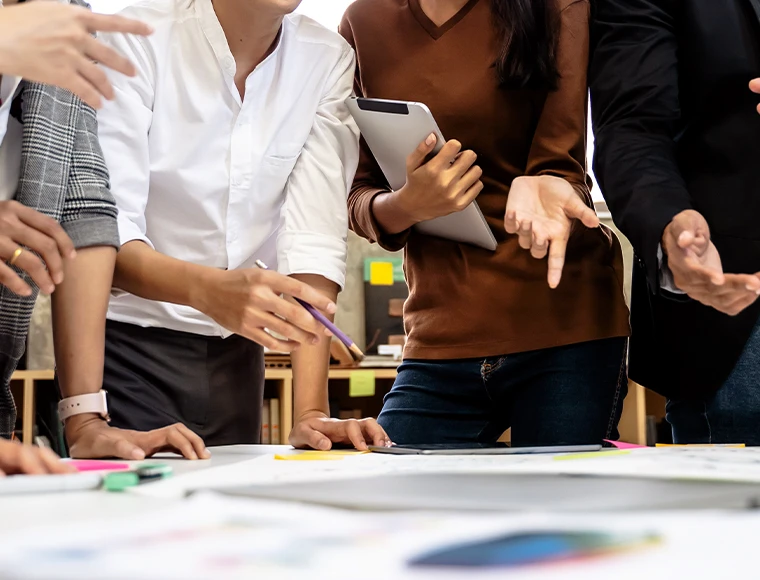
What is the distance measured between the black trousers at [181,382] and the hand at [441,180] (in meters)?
0.38

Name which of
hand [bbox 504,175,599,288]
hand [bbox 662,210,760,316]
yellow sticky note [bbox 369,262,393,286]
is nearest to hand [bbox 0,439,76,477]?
hand [bbox 504,175,599,288]

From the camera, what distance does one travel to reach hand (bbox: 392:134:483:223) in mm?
1155

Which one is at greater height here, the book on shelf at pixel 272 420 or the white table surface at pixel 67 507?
the white table surface at pixel 67 507

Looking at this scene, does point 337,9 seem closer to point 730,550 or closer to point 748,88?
point 748,88

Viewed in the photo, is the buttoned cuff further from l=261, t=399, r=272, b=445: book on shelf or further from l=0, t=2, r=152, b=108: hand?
l=261, t=399, r=272, b=445: book on shelf

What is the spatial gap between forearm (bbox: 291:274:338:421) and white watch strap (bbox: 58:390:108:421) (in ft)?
0.95

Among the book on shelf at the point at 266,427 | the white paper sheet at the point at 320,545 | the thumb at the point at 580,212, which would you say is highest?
the thumb at the point at 580,212

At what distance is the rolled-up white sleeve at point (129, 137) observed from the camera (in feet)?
3.69

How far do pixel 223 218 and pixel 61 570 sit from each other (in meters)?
1.00

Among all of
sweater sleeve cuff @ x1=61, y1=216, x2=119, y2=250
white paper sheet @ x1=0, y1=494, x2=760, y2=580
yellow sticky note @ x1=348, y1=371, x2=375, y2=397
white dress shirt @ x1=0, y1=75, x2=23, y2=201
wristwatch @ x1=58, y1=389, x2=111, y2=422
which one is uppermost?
white dress shirt @ x1=0, y1=75, x2=23, y2=201

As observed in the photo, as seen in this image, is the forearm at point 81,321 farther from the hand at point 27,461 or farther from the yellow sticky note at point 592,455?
the yellow sticky note at point 592,455

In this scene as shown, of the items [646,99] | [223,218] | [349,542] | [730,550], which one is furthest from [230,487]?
[646,99]

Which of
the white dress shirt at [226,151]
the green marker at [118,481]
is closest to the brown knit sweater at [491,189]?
the white dress shirt at [226,151]

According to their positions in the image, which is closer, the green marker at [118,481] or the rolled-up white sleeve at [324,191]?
the green marker at [118,481]
